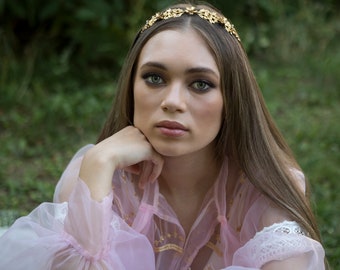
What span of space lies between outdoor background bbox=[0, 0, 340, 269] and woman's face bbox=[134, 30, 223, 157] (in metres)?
1.45

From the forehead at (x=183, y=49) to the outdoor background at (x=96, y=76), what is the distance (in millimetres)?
1548

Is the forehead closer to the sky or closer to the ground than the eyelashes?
closer to the sky

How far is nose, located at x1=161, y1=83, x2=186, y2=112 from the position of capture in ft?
7.08

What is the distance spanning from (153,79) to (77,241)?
1.90ft

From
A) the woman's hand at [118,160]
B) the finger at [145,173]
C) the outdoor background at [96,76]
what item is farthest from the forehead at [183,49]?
the outdoor background at [96,76]

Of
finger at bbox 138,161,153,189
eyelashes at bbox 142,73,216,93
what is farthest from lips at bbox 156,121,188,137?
finger at bbox 138,161,153,189

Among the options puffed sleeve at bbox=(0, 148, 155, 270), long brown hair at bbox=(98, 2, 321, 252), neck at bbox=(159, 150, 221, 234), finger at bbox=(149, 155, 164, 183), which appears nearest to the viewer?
puffed sleeve at bbox=(0, 148, 155, 270)

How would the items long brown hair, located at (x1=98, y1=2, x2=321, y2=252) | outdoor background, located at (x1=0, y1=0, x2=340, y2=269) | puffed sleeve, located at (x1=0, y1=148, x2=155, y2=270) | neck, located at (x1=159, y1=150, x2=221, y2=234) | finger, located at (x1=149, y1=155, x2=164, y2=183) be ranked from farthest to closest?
outdoor background, located at (x1=0, y1=0, x2=340, y2=269), neck, located at (x1=159, y1=150, x2=221, y2=234), finger, located at (x1=149, y1=155, x2=164, y2=183), long brown hair, located at (x1=98, y1=2, x2=321, y2=252), puffed sleeve, located at (x1=0, y1=148, x2=155, y2=270)

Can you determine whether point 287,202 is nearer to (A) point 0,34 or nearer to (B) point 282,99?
(B) point 282,99

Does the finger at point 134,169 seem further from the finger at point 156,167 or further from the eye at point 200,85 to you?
the eye at point 200,85

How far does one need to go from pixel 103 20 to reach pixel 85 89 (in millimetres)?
515

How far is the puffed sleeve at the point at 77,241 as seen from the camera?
2115 millimetres

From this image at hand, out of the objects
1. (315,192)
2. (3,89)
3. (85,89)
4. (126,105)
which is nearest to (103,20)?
(85,89)

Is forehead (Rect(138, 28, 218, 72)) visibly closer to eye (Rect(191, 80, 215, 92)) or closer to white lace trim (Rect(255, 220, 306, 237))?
eye (Rect(191, 80, 215, 92))
